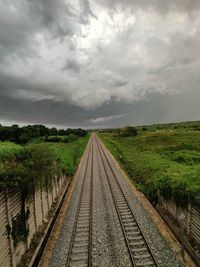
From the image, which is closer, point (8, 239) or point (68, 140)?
point (8, 239)

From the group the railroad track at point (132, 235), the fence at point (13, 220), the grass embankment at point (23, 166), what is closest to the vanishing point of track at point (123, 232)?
the railroad track at point (132, 235)

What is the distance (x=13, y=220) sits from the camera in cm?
1157

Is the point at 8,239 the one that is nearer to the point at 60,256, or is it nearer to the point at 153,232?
the point at 60,256

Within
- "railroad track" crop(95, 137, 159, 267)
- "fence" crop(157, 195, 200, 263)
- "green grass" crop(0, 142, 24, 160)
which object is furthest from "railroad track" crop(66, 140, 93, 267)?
"green grass" crop(0, 142, 24, 160)

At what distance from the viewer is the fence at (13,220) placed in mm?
10383

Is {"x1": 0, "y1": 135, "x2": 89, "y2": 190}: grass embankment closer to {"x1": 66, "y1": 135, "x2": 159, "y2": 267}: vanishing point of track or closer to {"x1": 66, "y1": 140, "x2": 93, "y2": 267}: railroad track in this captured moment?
{"x1": 66, "y1": 140, "x2": 93, "y2": 267}: railroad track

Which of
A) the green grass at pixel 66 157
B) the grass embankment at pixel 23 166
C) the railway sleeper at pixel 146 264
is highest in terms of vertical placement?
the grass embankment at pixel 23 166

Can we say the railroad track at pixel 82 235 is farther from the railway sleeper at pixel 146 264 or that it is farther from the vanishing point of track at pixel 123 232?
the railway sleeper at pixel 146 264

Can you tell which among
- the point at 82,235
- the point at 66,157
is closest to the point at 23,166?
the point at 82,235

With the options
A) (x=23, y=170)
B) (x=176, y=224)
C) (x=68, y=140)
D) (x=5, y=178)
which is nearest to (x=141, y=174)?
(x=176, y=224)

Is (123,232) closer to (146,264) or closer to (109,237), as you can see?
(109,237)

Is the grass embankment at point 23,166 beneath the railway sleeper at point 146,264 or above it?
above

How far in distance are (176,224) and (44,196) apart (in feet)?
30.9

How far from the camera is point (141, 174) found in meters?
29.5
